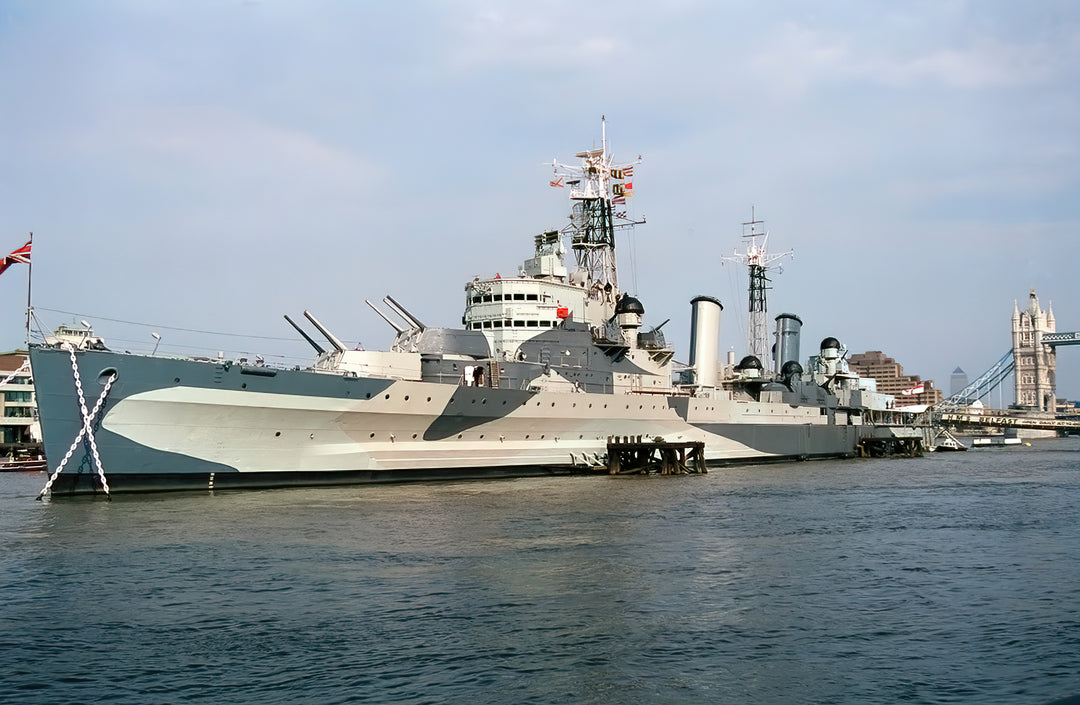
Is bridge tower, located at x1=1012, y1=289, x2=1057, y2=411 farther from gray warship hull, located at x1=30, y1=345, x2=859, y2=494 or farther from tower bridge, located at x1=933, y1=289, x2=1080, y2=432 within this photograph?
gray warship hull, located at x1=30, y1=345, x2=859, y2=494

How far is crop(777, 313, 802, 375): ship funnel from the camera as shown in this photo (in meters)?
50.9

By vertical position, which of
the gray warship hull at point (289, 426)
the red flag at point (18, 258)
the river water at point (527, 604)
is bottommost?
the river water at point (527, 604)

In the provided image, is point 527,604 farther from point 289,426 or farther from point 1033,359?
point 1033,359

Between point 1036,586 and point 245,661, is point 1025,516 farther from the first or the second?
point 245,661

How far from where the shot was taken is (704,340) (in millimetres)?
40125

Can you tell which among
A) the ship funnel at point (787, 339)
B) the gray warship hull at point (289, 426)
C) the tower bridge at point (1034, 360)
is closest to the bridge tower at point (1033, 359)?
the tower bridge at point (1034, 360)

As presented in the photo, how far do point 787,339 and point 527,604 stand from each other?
141 ft

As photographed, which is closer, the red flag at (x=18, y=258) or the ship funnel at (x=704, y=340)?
the red flag at (x=18, y=258)

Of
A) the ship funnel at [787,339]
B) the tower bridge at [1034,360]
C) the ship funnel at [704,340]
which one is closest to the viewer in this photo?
the ship funnel at [704,340]

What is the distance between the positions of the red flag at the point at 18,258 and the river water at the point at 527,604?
5812mm

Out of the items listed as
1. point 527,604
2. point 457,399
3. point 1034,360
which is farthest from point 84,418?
point 1034,360

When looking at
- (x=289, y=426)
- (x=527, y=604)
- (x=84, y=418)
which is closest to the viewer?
(x=527, y=604)

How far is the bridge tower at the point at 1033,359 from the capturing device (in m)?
157

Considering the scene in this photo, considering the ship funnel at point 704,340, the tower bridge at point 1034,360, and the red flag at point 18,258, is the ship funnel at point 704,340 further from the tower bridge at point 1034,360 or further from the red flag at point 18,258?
the tower bridge at point 1034,360
